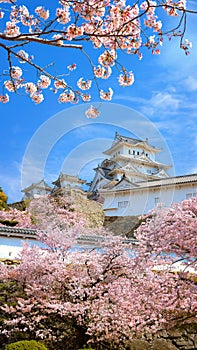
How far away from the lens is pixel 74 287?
625 cm

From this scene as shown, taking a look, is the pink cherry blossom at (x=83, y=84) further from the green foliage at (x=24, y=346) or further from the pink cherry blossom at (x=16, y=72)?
the green foliage at (x=24, y=346)

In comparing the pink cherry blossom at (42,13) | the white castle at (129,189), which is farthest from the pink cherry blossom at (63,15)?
the white castle at (129,189)

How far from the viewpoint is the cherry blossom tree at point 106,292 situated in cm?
587

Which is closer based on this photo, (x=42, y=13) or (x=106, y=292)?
(x=42, y=13)

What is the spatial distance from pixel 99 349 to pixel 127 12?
16.8 feet

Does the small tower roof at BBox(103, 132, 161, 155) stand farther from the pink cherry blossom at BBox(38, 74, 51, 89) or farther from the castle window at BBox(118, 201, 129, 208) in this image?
the pink cherry blossom at BBox(38, 74, 51, 89)

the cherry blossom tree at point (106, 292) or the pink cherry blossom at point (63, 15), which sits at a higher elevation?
the pink cherry blossom at point (63, 15)

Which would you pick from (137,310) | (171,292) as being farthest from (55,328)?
(171,292)

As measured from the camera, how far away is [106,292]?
6.21m

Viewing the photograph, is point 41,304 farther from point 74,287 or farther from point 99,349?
point 99,349

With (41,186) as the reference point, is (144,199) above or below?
below

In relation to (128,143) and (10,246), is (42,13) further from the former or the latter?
(128,143)

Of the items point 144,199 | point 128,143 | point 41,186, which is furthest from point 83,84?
point 128,143

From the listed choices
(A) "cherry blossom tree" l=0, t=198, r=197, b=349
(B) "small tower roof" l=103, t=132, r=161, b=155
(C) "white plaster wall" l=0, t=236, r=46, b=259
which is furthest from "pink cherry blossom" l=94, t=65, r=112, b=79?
(B) "small tower roof" l=103, t=132, r=161, b=155
